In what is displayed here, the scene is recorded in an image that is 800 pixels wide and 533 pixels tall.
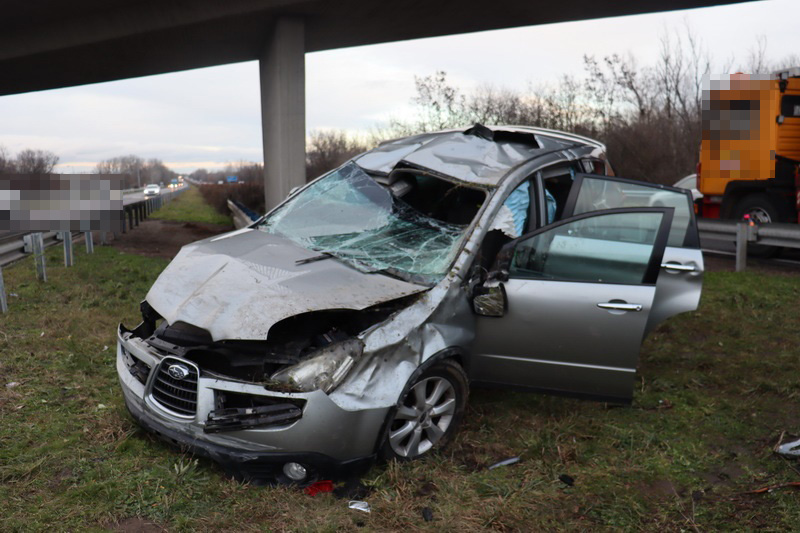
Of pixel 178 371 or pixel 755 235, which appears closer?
pixel 178 371

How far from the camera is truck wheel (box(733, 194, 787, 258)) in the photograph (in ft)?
33.6

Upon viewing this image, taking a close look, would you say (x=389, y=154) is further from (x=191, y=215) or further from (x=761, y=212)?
(x=191, y=215)

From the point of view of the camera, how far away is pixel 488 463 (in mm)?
3562

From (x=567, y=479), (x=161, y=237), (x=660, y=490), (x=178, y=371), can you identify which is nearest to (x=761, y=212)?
(x=660, y=490)

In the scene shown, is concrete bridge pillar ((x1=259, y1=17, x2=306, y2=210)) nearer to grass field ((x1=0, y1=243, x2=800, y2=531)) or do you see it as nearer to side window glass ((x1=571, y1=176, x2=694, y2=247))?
grass field ((x1=0, y1=243, x2=800, y2=531))

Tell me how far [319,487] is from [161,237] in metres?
13.3

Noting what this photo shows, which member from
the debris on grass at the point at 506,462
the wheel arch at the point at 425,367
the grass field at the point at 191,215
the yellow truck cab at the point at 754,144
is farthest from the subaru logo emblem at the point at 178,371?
the grass field at the point at 191,215

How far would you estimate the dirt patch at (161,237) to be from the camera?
12.3 metres

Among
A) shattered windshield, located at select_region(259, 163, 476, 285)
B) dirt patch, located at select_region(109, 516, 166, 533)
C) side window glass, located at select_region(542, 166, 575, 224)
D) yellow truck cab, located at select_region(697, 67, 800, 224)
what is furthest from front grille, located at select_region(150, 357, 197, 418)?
yellow truck cab, located at select_region(697, 67, 800, 224)

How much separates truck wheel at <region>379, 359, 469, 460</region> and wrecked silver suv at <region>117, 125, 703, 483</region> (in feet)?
0.03

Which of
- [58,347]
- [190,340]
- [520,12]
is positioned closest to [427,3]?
[520,12]

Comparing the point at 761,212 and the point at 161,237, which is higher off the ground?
the point at 761,212

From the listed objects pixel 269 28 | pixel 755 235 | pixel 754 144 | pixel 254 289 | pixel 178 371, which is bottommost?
pixel 178 371

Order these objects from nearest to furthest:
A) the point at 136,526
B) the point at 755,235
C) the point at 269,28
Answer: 1. the point at 136,526
2. the point at 755,235
3. the point at 269,28
